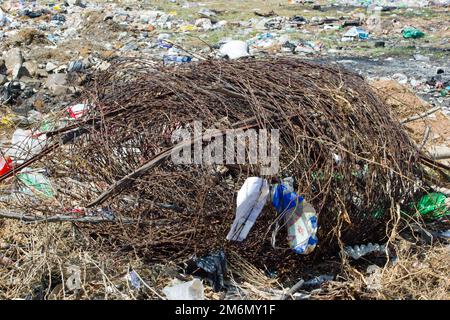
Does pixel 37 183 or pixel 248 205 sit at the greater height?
pixel 248 205

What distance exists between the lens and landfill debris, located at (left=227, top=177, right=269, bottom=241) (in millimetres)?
2748

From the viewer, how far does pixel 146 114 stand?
3.16 metres

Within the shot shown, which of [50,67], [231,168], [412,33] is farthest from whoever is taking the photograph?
[412,33]

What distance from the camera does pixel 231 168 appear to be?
3002 millimetres

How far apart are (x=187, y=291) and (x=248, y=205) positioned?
53 cm

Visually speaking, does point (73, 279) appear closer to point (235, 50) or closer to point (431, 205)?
point (431, 205)

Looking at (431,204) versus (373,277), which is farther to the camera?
(431,204)

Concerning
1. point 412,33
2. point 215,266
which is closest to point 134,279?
point 215,266

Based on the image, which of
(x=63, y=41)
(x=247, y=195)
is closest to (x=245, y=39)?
(x=63, y=41)

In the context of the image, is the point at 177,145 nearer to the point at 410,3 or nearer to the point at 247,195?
the point at 247,195

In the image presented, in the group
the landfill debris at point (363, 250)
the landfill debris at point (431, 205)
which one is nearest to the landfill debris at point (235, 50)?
the landfill debris at point (431, 205)

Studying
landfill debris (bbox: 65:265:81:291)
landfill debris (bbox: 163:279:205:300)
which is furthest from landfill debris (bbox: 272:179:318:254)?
landfill debris (bbox: 65:265:81:291)

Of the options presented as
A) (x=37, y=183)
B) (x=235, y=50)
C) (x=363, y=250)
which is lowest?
(x=363, y=250)

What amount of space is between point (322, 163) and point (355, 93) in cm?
57
